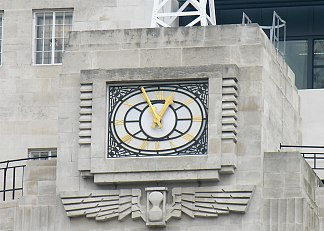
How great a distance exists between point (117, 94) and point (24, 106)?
8127mm

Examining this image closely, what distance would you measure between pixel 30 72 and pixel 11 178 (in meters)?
3.45

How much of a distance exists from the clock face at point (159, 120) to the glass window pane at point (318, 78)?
30.6 ft

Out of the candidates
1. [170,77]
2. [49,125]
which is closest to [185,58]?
[170,77]

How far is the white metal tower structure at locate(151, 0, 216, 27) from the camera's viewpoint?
6875 cm

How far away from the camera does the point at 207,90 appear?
65562 mm

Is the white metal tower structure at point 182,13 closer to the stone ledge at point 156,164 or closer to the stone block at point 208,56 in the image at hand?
the stone block at point 208,56

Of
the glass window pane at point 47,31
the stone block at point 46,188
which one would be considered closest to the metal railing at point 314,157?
the stone block at point 46,188

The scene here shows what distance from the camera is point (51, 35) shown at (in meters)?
74.4

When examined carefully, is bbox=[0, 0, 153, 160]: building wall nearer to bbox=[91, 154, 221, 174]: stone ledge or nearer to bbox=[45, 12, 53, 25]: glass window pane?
bbox=[45, 12, 53, 25]: glass window pane

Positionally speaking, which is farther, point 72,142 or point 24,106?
point 24,106

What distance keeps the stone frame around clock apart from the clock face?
0.22 metres

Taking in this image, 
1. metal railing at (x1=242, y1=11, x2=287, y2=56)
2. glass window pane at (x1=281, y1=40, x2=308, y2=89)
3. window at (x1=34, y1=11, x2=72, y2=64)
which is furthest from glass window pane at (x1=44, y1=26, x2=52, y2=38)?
glass window pane at (x1=281, y1=40, x2=308, y2=89)

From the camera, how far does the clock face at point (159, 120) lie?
65375 mm

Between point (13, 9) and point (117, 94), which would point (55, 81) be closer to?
point (13, 9)
